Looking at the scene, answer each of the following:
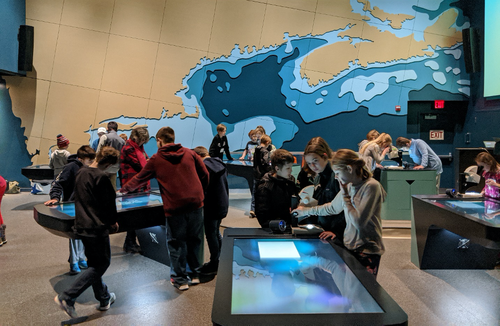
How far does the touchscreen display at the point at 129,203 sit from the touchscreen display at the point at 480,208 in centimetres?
279

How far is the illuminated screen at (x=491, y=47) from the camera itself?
7.20 meters

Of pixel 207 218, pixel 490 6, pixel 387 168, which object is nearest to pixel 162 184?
pixel 207 218

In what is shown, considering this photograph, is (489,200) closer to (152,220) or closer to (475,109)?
(152,220)

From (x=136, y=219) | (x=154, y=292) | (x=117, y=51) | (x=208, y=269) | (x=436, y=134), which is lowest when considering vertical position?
(x=154, y=292)

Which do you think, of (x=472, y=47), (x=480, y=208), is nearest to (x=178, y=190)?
(x=480, y=208)

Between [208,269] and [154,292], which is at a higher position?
[208,269]

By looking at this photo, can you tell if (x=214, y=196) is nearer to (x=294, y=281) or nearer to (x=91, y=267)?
(x=91, y=267)

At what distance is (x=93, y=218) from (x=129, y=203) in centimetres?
89

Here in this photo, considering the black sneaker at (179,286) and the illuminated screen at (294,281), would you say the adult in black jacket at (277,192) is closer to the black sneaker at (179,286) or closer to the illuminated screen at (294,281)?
the illuminated screen at (294,281)

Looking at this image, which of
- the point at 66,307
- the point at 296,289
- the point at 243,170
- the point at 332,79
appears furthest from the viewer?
the point at 332,79

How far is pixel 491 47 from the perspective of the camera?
7.39 metres

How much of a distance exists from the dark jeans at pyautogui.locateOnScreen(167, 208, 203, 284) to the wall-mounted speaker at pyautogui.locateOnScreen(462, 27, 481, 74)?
740 centimetres

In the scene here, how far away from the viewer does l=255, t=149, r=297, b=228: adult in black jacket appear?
8.59 feet

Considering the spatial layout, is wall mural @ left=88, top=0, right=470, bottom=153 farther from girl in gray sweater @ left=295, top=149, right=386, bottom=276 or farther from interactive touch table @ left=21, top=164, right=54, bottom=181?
girl in gray sweater @ left=295, top=149, right=386, bottom=276
